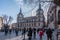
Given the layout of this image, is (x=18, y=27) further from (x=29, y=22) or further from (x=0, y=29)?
(x=0, y=29)

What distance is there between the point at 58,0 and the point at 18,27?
69.2 feet

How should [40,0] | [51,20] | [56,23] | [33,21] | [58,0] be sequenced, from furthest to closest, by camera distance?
→ [51,20]
[33,21]
[56,23]
[40,0]
[58,0]

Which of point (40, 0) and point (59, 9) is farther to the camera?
point (59, 9)

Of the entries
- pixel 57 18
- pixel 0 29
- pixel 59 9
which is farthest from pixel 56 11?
pixel 0 29

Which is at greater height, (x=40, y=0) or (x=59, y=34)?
(x=40, y=0)

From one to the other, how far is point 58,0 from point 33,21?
21365 millimetres

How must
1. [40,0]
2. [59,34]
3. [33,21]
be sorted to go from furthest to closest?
1. [33,21]
2. [40,0]
3. [59,34]

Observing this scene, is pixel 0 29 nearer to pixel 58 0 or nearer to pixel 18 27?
pixel 18 27

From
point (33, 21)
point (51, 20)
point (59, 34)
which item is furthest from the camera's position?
point (51, 20)

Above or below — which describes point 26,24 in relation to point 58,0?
below

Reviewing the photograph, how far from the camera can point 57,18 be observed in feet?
83.8

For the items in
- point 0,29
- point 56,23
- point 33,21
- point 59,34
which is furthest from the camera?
point 0,29

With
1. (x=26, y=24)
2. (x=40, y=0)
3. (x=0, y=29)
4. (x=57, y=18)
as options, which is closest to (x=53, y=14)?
(x=57, y=18)

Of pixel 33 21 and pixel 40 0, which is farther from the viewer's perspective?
pixel 33 21
